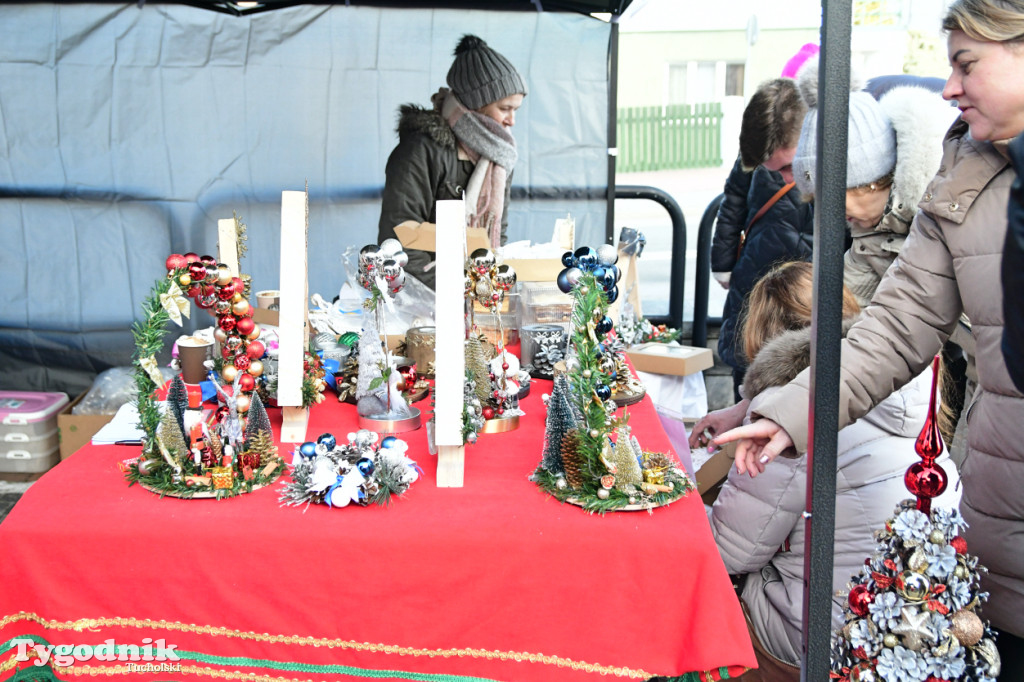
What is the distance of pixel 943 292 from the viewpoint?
4.54 feet

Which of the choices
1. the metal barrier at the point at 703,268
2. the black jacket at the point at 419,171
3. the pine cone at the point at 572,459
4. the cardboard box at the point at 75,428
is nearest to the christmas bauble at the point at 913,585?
the pine cone at the point at 572,459

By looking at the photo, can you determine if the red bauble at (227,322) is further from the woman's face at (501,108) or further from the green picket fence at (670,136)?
the green picket fence at (670,136)

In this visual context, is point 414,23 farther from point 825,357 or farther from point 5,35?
point 825,357

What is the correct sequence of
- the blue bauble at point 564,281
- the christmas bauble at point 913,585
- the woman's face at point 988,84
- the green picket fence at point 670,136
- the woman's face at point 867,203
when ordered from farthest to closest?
the green picket fence at point 670,136, the woman's face at point 867,203, the blue bauble at point 564,281, the woman's face at point 988,84, the christmas bauble at point 913,585

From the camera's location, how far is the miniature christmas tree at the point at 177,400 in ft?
5.10

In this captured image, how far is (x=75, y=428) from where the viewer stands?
11.2 ft

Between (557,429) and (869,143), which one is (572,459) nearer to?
(557,429)

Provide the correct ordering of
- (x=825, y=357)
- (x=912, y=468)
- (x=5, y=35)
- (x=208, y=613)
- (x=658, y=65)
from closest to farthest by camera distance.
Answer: (x=825, y=357), (x=912, y=468), (x=208, y=613), (x=5, y=35), (x=658, y=65)

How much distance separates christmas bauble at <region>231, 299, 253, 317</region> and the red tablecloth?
1.38 ft

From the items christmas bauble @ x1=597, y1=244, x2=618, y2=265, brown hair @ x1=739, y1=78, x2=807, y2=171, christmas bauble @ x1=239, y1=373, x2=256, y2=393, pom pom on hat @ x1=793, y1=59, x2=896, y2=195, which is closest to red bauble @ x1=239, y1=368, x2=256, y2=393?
christmas bauble @ x1=239, y1=373, x2=256, y2=393

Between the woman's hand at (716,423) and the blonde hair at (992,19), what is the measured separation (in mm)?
1099

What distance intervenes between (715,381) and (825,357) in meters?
3.51

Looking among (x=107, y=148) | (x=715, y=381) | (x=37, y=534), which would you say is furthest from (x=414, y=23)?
(x=37, y=534)

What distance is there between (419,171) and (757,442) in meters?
2.35
